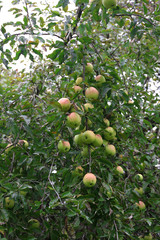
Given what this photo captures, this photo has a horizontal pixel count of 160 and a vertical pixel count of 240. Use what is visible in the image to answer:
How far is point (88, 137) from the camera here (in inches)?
63.6

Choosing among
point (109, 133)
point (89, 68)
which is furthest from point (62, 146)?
point (89, 68)

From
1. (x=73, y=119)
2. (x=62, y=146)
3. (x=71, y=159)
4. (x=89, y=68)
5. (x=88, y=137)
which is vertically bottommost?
(x=71, y=159)

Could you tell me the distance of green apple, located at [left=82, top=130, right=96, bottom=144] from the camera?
162cm

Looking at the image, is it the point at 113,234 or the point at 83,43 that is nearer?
the point at 113,234

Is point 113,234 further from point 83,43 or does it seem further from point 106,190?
point 83,43

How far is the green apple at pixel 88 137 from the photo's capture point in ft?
5.30

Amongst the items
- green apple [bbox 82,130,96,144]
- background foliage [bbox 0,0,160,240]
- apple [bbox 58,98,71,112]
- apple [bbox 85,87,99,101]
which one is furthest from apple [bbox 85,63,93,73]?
green apple [bbox 82,130,96,144]

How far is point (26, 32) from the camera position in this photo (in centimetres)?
221

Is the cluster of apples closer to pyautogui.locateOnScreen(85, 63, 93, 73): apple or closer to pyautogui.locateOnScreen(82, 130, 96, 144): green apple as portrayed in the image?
pyautogui.locateOnScreen(82, 130, 96, 144): green apple

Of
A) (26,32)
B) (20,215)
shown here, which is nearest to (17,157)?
(20,215)

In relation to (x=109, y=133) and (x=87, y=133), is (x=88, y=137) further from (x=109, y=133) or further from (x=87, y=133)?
(x=109, y=133)

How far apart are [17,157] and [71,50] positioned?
3.28 ft

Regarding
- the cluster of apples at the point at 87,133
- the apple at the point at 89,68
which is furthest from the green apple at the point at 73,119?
the apple at the point at 89,68

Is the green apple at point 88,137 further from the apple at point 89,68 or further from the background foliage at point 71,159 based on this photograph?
the apple at point 89,68
